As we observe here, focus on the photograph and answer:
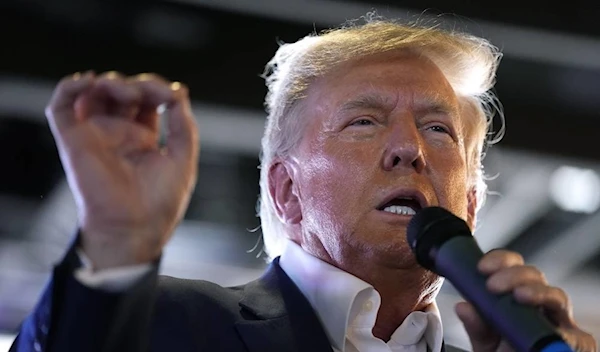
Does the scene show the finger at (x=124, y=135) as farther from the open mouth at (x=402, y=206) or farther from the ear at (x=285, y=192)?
the ear at (x=285, y=192)

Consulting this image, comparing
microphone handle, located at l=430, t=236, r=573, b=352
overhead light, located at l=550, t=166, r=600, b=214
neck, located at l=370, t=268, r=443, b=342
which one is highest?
microphone handle, located at l=430, t=236, r=573, b=352

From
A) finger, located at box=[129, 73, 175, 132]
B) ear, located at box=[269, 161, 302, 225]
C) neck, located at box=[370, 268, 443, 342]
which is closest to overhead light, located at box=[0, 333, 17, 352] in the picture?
ear, located at box=[269, 161, 302, 225]

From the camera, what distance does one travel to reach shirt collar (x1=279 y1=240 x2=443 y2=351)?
1812mm

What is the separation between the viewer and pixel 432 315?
196 cm

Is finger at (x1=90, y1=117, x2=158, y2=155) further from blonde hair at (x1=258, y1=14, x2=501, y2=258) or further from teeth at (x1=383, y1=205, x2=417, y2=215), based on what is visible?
blonde hair at (x1=258, y1=14, x2=501, y2=258)

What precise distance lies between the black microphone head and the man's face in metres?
0.39

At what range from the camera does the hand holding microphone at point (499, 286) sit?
3.92 ft

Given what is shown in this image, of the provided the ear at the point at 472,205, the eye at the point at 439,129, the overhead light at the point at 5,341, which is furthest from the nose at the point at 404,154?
the overhead light at the point at 5,341

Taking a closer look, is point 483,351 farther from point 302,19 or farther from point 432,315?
point 302,19

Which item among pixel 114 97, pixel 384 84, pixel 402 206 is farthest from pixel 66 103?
pixel 384 84

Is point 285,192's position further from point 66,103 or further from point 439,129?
point 66,103

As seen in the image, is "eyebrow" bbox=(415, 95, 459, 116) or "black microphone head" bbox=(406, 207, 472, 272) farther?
"eyebrow" bbox=(415, 95, 459, 116)

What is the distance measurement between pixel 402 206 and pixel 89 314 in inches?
30.3

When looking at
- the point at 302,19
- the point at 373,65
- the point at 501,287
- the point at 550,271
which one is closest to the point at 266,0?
the point at 302,19
